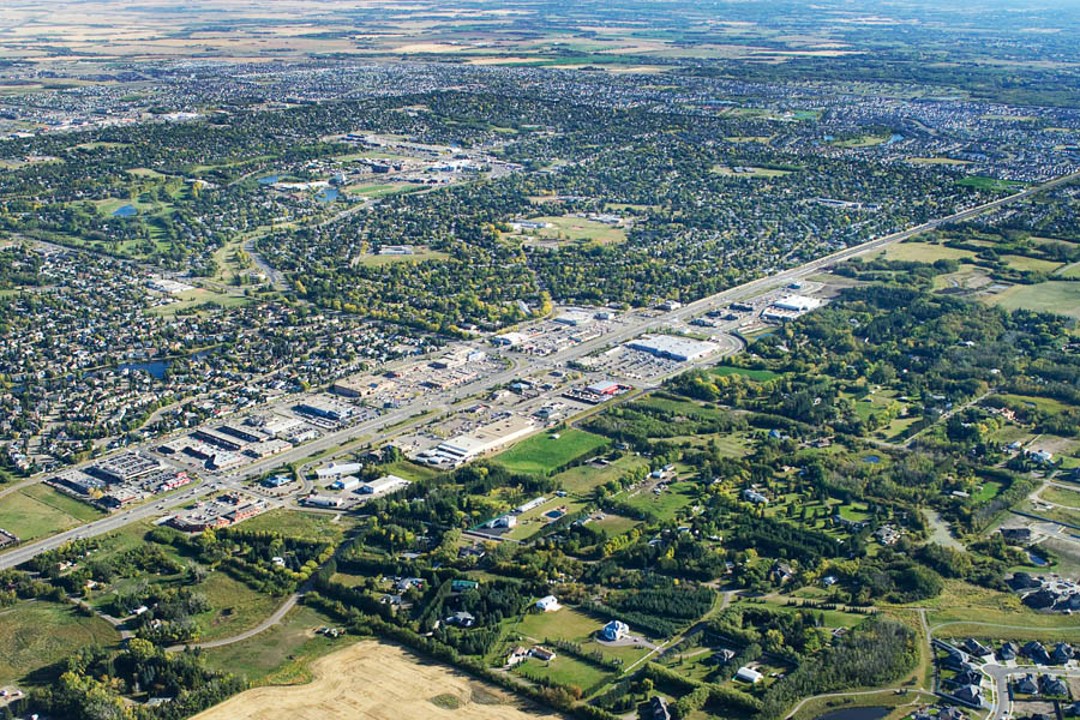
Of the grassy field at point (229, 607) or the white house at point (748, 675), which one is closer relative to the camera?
the white house at point (748, 675)

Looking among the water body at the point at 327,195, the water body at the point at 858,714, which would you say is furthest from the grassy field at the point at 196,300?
the water body at the point at 858,714

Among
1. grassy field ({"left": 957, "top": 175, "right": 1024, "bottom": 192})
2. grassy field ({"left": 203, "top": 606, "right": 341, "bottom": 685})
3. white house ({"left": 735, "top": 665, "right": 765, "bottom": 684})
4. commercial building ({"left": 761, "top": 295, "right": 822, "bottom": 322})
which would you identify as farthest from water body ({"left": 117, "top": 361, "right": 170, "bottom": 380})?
grassy field ({"left": 957, "top": 175, "right": 1024, "bottom": 192})

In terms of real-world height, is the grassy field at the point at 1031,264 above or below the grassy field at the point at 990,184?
below

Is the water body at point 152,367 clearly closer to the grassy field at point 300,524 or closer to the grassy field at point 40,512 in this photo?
the grassy field at point 40,512

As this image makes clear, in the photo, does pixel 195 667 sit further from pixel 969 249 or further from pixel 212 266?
pixel 969 249

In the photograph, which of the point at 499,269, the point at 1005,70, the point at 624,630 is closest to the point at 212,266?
the point at 499,269

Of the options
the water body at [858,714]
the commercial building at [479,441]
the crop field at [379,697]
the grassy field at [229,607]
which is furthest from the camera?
the commercial building at [479,441]
